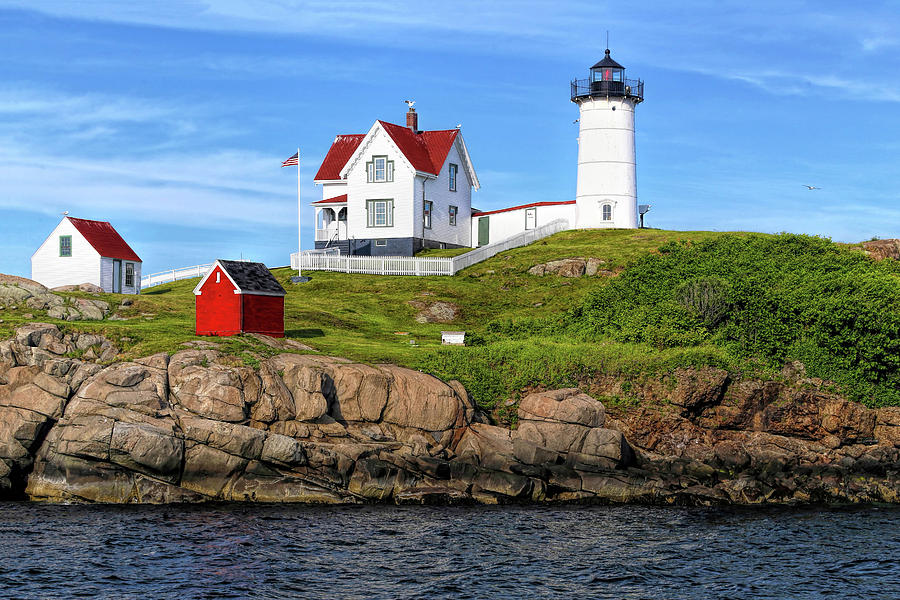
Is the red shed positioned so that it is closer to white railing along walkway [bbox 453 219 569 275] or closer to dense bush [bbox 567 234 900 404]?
dense bush [bbox 567 234 900 404]

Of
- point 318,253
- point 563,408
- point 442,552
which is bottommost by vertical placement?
point 442,552

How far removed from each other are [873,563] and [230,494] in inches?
656

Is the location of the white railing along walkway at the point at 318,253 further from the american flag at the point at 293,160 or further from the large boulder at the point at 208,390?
the large boulder at the point at 208,390

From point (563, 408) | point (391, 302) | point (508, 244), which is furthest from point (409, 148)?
point (563, 408)

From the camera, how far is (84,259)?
50.0 meters

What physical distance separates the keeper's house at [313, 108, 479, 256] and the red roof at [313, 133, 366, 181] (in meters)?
0.07

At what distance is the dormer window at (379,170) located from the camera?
6059 centimetres

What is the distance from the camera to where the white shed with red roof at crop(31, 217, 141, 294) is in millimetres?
49969

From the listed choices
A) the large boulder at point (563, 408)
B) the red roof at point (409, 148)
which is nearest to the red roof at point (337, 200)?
the red roof at point (409, 148)

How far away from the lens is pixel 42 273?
2012 inches

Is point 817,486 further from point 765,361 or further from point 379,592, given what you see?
point 379,592

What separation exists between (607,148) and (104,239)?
31026 millimetres

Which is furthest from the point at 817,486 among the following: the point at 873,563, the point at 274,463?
the point at 274,463

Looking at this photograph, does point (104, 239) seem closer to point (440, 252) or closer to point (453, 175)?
point (440, 252)
